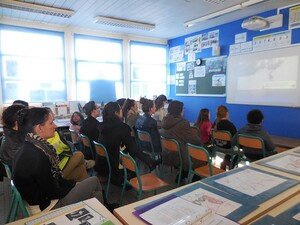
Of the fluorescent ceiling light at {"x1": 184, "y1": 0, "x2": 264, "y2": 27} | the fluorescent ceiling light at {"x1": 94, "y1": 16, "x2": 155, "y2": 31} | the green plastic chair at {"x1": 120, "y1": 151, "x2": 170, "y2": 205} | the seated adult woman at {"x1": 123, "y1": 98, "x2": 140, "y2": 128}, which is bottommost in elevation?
the green plastic chair at {"x1": 120, "y1": 151, "x2": 170, "y2": 205}

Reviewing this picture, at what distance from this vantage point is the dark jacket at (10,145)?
2117 millimetres

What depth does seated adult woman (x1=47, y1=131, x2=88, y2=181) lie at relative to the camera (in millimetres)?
2184

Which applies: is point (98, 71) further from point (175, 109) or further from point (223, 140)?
point (223, 140)

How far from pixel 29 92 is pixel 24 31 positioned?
140 cm

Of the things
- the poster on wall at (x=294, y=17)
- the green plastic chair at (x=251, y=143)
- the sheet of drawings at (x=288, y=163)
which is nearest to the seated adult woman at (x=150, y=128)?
the green plastic chair at (x=251, y=143)

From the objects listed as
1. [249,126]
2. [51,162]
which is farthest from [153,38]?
[51,162]

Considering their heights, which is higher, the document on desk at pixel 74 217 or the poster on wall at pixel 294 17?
the poster on wall at pixel 294 17

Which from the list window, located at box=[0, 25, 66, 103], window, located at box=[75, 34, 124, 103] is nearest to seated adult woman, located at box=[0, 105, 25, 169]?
window, located at box=[0, 25, 66, 103]

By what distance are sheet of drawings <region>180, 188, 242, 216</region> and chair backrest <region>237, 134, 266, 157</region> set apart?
5.81 feet

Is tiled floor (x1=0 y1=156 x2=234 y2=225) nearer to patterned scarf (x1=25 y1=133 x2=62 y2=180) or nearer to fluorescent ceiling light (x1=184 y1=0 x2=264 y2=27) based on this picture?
patterned scarf (x1=25 y1=133 x2=62 y2=180)

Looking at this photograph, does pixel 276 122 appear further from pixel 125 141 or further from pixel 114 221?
pixel 114 221

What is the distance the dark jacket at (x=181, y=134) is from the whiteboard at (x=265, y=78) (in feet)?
8.77

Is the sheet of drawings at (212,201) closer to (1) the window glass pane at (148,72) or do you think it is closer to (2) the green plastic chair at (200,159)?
(2) the green plastic chair at (200,159)

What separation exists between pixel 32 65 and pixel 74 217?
5.16 metres
